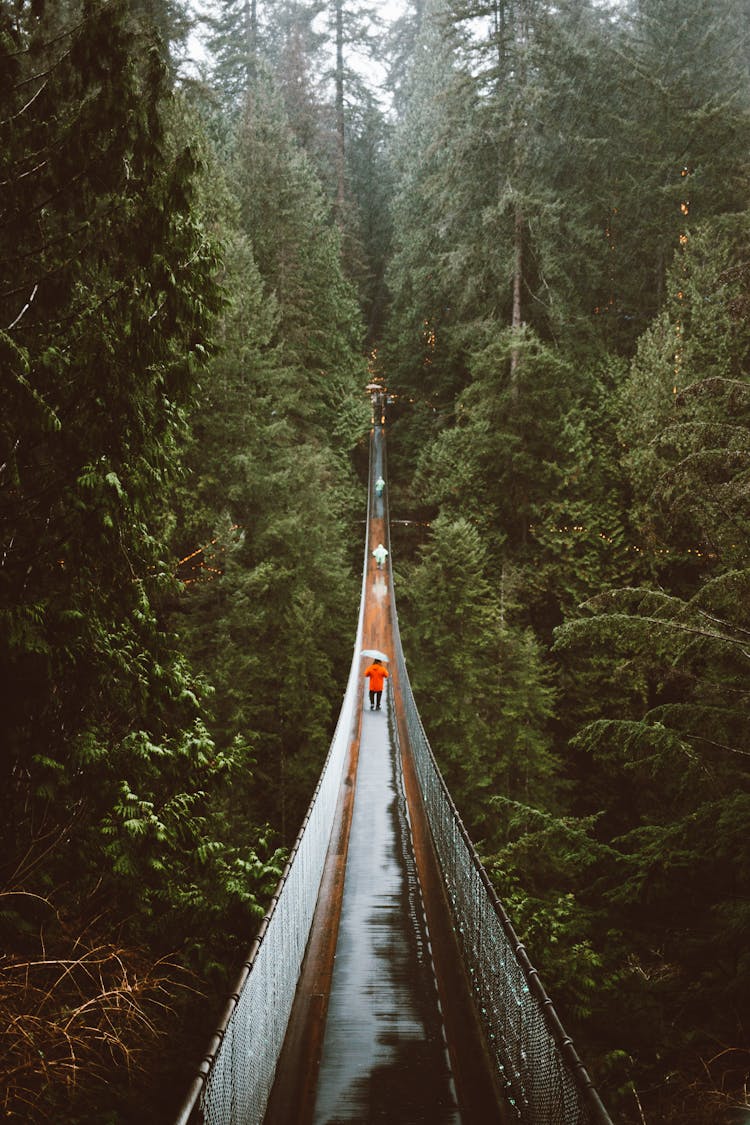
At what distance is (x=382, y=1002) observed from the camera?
4891mm

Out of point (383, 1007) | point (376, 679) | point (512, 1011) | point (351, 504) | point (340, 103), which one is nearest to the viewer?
point (512, 1011)

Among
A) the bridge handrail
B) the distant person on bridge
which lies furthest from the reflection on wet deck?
the distant person on bridge

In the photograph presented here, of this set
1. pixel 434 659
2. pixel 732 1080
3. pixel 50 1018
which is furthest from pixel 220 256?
pixel 434 659

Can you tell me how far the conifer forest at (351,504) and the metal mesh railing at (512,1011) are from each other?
5.16ft

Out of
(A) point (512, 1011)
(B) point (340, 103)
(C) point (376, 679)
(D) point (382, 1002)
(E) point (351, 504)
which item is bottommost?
(D) point (382, 1002)

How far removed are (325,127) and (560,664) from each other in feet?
100.0

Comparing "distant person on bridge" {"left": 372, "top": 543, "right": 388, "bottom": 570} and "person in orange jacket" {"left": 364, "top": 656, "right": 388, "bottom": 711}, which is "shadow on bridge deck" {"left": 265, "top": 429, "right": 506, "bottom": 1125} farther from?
"distant person on bridge" {"left": 372, "top": 543, "right": 388, "bottom": 570}

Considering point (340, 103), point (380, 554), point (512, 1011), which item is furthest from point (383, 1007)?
point (340, 103)

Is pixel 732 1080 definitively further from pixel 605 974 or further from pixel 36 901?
pixel 36 901

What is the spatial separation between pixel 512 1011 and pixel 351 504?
21411 millimetres

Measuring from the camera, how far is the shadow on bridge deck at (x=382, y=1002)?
3.96 meters

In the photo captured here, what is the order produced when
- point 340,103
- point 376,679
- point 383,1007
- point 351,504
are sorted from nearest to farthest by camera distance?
point 383,1007 < point 376,679 < point 351,504 < point 340,103

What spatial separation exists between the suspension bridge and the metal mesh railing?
1 centimetres

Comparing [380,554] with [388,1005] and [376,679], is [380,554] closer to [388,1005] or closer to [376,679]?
[376,679]
